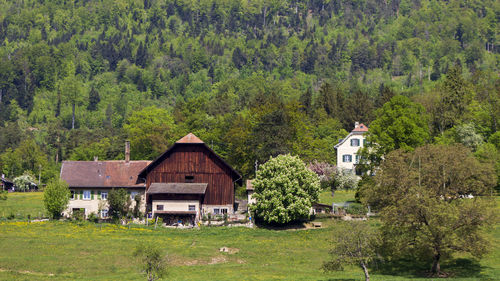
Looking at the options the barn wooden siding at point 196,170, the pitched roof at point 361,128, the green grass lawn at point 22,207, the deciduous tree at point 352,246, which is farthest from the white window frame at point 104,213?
the pitched roof at point 361,128

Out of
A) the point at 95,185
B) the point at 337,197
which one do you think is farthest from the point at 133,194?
the point at 337,197

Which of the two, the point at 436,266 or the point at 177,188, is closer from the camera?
the point at 436,266

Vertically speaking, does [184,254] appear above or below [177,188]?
below

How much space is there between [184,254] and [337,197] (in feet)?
Result: 132

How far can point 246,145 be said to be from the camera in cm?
10262

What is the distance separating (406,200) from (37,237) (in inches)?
1414

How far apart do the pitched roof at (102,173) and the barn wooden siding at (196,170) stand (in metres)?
3.18

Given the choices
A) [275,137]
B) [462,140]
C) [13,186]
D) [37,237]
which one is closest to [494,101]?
[462,140]

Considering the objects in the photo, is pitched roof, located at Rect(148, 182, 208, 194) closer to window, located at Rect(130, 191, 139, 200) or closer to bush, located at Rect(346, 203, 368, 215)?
window, located at Rect(130, 191, 139, 200)

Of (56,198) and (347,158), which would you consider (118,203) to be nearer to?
(56,198)

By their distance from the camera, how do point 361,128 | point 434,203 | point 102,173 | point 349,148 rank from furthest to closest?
point 361,128 → point 349,148 → point 102,173 → point 434,203

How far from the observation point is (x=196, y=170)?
85.3 m

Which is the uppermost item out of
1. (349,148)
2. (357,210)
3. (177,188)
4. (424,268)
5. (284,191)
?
(349,148)

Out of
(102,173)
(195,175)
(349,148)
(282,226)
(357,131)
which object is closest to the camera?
(282,226)
